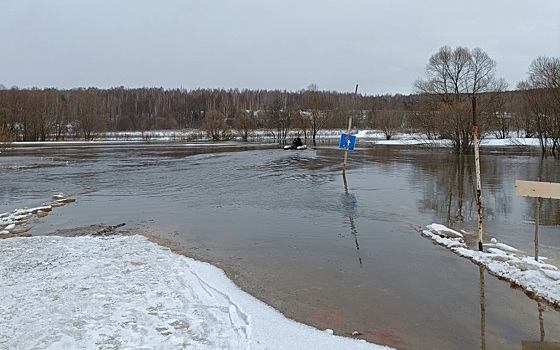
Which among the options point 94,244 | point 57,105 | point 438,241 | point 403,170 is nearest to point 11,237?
point 94,244

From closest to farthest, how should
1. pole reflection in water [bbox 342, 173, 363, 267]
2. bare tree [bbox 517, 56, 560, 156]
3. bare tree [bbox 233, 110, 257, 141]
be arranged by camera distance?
pole reflection in water [bbox 342, 173, 363, 267] < bare tree [bbox 517, 56, 560, 156] < bare tree [bbox 233, 110, 257, 141]

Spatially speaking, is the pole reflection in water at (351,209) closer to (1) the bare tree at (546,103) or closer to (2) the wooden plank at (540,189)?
(2) the wooden plank at (540,189)

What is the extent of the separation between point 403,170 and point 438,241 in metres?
16.3

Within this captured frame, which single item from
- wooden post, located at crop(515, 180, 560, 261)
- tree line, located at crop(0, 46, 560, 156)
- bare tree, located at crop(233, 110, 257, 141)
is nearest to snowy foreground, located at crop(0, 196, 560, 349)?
wooden post, located at crop(515, 180, 560, 261)

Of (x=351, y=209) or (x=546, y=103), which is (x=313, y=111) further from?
(x=351, y=209)

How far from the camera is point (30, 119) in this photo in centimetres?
8719

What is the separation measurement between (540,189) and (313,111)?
71807mm

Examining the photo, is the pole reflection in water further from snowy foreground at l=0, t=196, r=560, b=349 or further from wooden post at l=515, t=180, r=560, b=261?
wooden post at l=515, t=180, r=560, b=261

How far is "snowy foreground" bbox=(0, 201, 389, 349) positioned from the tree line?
13332mm

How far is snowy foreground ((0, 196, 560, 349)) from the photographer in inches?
189

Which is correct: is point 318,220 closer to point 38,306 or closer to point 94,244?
point 94,244

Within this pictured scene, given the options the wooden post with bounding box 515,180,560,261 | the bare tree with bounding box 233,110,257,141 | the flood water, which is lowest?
the flood water

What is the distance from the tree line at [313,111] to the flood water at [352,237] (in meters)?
5.82

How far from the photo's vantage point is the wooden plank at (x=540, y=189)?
6949mm
